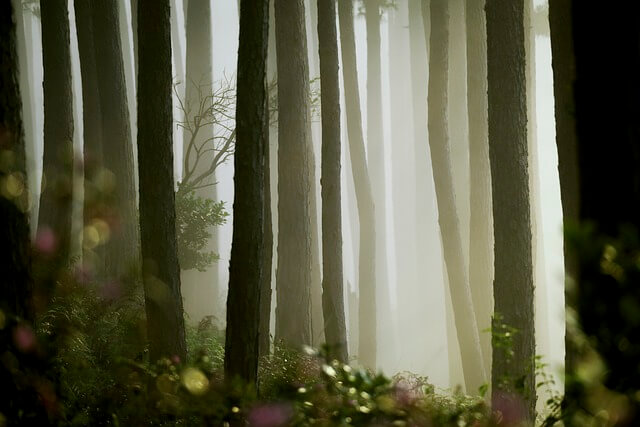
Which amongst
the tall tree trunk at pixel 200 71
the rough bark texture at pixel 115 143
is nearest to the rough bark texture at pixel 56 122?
the rough bark texture at pixel 115 143

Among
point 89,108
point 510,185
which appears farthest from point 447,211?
point 89,108

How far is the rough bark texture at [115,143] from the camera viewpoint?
10.9 m

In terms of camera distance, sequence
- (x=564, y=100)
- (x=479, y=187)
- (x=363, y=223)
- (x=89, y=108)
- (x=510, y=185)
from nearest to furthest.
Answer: (x=564, y=100) → (x=510, y=185) → (x=89, y=108) → (x=479, y=187) → (x=363, y=223)

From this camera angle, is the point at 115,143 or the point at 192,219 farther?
the point at 192,219

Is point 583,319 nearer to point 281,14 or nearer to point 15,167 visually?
point 15,167

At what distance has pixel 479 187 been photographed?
13.0m

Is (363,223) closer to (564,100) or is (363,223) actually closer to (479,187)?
(479,187)

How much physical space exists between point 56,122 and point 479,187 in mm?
8611

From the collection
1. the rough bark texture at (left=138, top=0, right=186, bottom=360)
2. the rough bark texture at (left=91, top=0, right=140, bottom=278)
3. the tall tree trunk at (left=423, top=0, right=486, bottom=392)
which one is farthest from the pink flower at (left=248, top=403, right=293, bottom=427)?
the tall tree trunk at (left=423, top=0, right=486, bottom=392)

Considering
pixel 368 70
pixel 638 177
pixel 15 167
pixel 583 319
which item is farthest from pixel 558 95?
pixel 368 70

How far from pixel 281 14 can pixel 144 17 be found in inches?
185

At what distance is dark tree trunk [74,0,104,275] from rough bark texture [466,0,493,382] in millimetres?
7680

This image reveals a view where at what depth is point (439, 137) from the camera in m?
13.9

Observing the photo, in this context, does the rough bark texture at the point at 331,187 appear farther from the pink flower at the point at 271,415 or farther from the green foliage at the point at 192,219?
the pink flower at the point at 271,415
